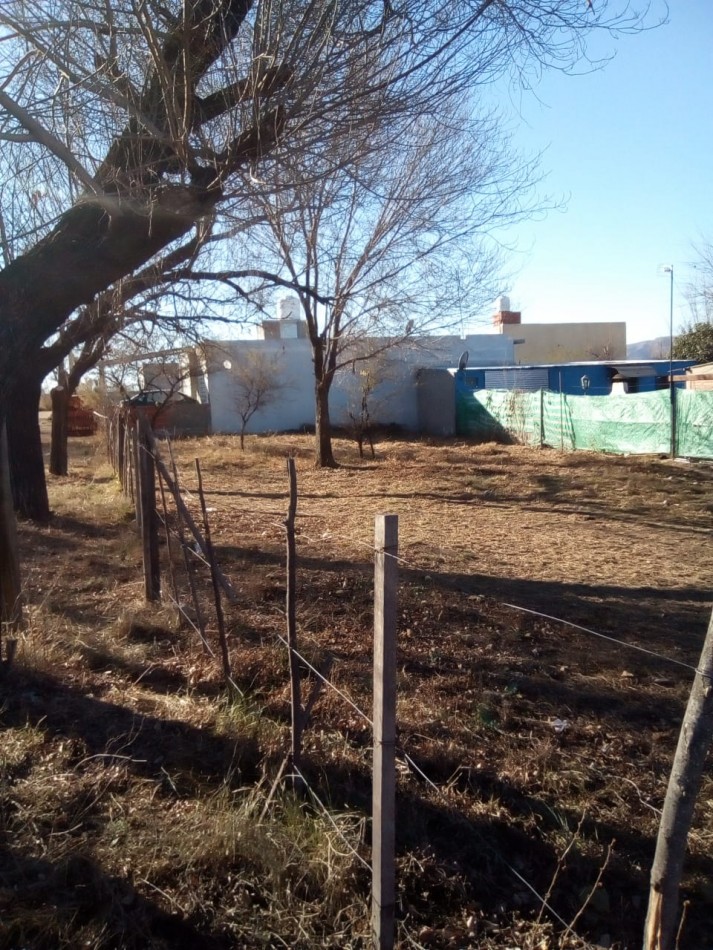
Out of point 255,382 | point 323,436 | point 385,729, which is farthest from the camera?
point 255,382

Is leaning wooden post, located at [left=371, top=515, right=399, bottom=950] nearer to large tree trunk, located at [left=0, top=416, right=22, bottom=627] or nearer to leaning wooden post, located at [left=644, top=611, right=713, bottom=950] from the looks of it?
leaning wooden post, located at [left=644, top=611, right=713, bottom=950]

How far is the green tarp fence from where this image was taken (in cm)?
1717

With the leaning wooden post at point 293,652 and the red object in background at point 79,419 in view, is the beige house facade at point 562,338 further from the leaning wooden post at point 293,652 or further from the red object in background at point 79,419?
the leaning wooden post at point 293,652

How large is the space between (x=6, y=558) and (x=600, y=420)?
16702 millimetres

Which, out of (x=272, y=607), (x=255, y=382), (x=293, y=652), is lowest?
(x=272, y=607)

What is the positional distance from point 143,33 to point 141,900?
19.7 feet

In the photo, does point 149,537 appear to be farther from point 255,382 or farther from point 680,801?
point 255,382

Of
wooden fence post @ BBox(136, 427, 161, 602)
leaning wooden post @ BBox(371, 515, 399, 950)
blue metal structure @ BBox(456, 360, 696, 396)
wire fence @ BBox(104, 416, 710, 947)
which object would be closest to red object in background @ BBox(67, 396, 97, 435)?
blue metal structure @ BBox(456, 360, 696, 396)

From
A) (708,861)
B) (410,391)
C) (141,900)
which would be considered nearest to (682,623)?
(708,861)

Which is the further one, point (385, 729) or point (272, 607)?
point (272, 607)

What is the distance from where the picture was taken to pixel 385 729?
9.26 feet

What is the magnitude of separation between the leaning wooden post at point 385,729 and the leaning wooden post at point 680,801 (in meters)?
0.89

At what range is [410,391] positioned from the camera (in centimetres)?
3269

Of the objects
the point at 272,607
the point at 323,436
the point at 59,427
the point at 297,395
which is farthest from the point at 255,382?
the point at 272,607
